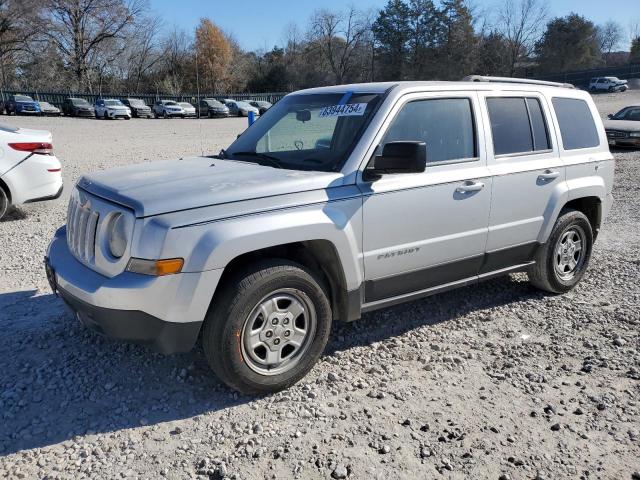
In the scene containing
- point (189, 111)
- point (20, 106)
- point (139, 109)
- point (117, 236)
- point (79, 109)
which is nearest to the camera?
point (117, 236)

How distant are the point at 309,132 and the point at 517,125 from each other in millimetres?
1812

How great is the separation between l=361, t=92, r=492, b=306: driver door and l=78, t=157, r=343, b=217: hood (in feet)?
1.55

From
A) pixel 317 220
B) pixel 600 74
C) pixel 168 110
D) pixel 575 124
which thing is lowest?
pixel 168 110

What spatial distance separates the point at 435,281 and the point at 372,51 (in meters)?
90.7

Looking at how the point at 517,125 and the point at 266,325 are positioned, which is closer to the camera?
the point at 266,325

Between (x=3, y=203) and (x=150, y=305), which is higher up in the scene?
(x=150, y=305)

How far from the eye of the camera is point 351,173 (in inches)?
143

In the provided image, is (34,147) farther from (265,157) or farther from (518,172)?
(518,172)

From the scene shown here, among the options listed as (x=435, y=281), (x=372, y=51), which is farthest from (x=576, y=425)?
(x=372, y=51)

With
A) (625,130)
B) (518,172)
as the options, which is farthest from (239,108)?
(518,172)

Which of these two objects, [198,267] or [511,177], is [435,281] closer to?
[511,177]

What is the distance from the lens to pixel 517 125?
4.67 meters

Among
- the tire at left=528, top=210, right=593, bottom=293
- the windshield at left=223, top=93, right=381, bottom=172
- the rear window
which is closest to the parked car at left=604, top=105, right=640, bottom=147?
the rear window

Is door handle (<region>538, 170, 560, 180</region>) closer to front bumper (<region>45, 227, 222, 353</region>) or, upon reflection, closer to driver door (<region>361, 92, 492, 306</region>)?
driver door (<region>361, 92, 492, 306</region>)
